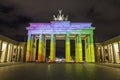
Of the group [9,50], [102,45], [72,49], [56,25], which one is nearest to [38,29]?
[56,25]

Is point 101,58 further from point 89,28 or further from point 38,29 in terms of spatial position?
point 38,29

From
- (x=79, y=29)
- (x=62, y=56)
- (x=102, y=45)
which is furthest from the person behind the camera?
(x=62, y=56)

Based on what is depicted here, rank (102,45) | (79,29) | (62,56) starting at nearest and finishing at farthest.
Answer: (79,29)
(102,45)
(62,56)

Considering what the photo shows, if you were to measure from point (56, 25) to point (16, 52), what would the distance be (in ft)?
76.7

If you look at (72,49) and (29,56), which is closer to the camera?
(29,56)

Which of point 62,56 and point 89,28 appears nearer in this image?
point 89,28

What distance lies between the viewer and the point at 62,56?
94500 millimetres

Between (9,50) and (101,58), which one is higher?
(9,50)

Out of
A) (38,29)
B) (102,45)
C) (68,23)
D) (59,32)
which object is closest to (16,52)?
(38,29)

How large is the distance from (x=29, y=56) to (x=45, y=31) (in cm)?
1168

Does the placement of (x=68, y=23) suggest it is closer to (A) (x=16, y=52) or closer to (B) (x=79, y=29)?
(B) (x=79, y=29)

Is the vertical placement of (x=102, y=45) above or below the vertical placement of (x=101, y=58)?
above

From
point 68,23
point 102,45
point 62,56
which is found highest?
point 68,23

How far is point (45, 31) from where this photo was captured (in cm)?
4772
